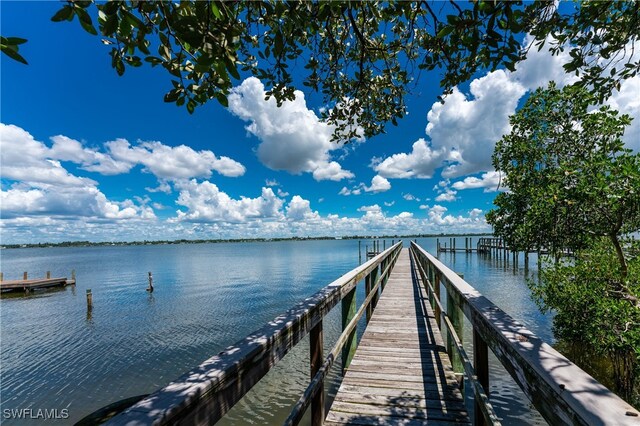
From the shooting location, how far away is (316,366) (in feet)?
8.52

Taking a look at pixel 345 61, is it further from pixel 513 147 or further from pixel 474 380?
pixel 513 147

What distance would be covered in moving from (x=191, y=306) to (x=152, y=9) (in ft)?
73.4

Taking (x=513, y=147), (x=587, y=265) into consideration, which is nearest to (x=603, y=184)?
(x=587, y=265)

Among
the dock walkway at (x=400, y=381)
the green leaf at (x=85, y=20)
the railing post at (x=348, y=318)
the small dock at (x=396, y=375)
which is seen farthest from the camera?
the railing post at (x=348, y=318)

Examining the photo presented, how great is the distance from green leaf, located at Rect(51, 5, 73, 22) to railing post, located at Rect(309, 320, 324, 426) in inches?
99.8

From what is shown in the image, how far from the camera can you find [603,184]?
571 cm

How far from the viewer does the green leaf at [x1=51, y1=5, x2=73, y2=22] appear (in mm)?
1454

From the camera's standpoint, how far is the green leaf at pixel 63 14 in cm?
145

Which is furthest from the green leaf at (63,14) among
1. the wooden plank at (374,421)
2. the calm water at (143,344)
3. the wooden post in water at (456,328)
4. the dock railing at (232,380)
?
the calm water at (143,344)

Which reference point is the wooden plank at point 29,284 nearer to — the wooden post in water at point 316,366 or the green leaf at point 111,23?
the wooden post in water at point 316,366

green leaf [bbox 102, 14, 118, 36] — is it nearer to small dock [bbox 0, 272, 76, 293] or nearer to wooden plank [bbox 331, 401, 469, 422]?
wooden plank [bbox 331, 401, 469, 422]

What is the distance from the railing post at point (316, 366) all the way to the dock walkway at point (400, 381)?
493mm

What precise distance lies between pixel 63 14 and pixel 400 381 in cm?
446

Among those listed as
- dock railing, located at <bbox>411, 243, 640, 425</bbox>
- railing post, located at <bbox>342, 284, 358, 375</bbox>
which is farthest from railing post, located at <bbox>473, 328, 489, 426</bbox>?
railing post, located at <bbox>342, 284, 358, 375</bbox>
